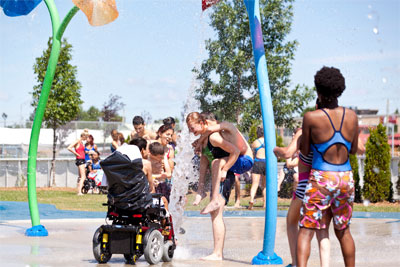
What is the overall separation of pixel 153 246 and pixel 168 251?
31 centimetres

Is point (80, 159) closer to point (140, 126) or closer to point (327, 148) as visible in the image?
point (140, 126)

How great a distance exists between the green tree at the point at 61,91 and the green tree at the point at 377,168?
1069 centimetres

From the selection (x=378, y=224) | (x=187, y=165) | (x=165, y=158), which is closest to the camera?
(x=165, y=158)

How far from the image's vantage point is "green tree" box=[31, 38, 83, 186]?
21.4 m

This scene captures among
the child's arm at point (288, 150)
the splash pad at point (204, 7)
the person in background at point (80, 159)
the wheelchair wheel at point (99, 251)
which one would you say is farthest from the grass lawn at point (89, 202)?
the child's arm at point (288, 150)

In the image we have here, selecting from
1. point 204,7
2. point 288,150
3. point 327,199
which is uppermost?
point 204,7

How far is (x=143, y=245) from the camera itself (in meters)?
6.16

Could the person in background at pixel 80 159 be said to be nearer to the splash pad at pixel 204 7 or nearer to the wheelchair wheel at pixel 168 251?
the splash pad at pixel 204 7

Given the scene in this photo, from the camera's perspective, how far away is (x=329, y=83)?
452cm

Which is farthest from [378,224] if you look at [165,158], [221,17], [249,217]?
[221,17]

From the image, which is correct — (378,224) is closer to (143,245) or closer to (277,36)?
(143,245)

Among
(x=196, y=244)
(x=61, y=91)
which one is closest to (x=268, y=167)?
(x=196, y=244)

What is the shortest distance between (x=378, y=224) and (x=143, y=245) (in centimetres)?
549

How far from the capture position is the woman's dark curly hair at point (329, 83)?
178 inches
